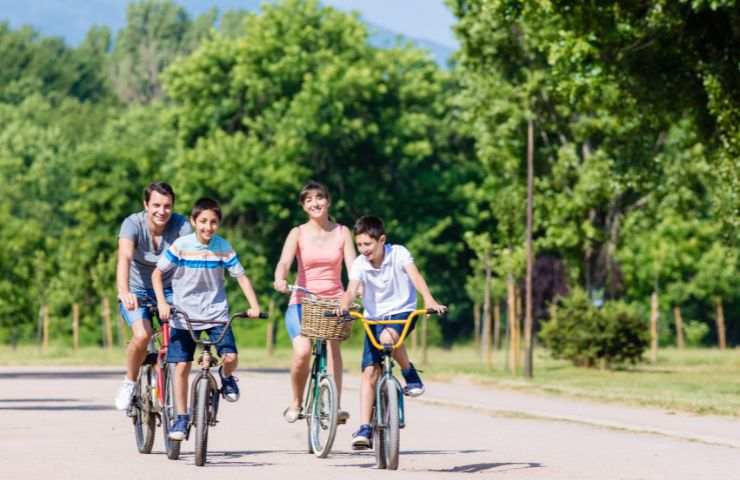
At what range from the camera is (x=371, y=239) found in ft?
40.9

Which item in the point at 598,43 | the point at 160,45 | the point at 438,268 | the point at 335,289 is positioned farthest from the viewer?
the point at 160,45

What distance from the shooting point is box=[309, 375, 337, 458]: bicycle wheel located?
41.9 feet

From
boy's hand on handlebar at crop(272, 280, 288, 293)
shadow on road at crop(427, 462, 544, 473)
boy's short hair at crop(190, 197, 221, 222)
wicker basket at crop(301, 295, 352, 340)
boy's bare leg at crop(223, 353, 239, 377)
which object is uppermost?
boy's short hair at crop(190, 197, 221, 222)

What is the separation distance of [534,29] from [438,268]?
1121 inches

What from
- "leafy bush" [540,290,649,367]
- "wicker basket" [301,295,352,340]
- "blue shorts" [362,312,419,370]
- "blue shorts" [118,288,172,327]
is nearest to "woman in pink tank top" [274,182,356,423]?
"wicker basket" [301,295,352,340]

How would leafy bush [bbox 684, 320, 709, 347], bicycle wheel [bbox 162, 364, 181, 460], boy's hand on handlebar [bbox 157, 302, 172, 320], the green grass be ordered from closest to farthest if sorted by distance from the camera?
boy's hand on handlebar [bbox 157, 302, 172, 320] → bicycle wheel [bbox 162, 364, 181, 460] → the green grass → leafy bush [bbox 684, 320, 709, 347]

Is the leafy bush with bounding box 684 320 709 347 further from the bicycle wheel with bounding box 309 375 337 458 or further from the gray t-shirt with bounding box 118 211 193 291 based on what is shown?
the gray t-shirt with bounding box 118 211 193 291

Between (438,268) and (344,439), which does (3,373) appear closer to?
(344,439)

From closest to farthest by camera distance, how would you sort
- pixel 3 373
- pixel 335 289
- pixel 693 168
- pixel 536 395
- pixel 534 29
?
pixel 335 289 → pixel 536 395 → pixel 3 373 → pixel 534 29 → pixel 693 168

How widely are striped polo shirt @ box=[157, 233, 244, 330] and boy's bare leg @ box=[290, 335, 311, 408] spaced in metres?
0.91

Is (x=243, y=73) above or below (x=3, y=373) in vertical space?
above

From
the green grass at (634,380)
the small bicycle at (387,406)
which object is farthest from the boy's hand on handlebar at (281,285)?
the green grass at (634,380)

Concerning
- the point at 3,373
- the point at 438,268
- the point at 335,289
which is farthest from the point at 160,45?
the point at 335,289

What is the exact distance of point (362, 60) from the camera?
62.2 meters
